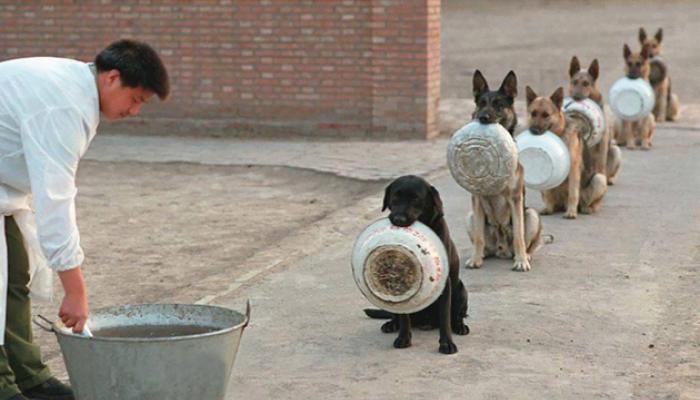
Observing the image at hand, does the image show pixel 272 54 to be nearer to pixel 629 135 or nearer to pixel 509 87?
pixel 629 135

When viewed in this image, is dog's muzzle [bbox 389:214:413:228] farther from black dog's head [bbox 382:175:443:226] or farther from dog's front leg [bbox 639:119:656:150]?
dog's front leg [bbox 639:119:656:150]

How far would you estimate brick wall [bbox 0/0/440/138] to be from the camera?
1545cm

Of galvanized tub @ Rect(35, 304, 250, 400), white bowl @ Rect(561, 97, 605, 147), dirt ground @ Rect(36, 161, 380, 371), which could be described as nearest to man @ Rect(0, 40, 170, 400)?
galvanized tub @ Rect(35, 304, 250, 400)

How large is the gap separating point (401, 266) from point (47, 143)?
227 centimetres

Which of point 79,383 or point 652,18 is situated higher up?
point 79,383

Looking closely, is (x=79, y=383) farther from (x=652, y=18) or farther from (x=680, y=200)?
(x=652, y=18)

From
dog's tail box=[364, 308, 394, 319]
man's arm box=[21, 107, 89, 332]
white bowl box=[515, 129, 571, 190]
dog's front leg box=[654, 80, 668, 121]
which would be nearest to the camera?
man's arm box=[21, 107, 89, 332]

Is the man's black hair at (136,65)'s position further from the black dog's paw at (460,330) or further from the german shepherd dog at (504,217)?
the german shepherd dog at (504,217)

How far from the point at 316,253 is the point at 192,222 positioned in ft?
5.93

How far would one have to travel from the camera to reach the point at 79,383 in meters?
5.41

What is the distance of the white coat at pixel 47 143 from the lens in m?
5.13

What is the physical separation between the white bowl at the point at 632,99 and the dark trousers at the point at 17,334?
→ 975cm

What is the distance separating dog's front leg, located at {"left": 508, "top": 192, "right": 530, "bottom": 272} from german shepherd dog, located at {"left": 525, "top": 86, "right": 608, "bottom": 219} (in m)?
1.39

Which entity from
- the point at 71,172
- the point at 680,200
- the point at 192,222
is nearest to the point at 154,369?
the point at 71,172
